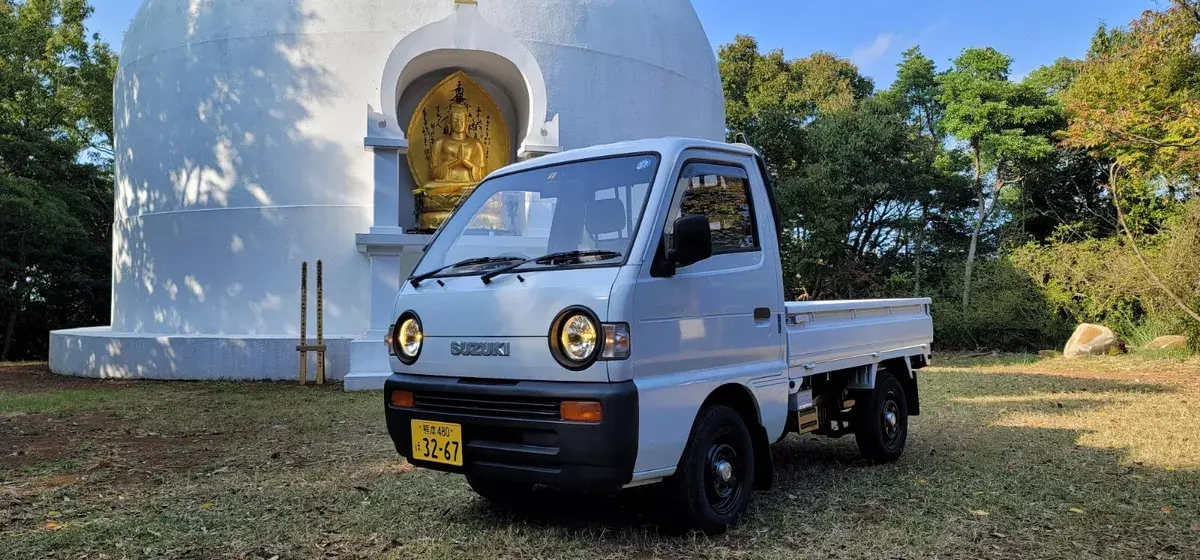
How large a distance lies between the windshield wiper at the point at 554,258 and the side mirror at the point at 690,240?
11.3 inches

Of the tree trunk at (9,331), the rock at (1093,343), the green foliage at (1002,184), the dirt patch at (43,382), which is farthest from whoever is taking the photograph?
the tree trunk at (9,331)

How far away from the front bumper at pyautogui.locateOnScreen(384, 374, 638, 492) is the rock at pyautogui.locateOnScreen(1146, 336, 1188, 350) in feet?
48.7

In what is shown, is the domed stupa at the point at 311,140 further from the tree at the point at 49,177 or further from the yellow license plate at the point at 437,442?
the yellow license plate at the point at 437,442

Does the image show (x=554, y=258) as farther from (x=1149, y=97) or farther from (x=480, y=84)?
(x=1149, y=97)

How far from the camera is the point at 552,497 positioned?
16.6 ft

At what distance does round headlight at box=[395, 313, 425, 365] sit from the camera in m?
4.32

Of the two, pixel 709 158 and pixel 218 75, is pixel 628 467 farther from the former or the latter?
pixel 218 75

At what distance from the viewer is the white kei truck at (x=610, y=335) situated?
12.3 ft

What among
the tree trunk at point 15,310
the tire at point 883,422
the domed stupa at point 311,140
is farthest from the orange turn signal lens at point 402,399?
the tree trunk at point 15,310

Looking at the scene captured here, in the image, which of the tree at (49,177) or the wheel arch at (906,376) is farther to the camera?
the tree at (49,177)

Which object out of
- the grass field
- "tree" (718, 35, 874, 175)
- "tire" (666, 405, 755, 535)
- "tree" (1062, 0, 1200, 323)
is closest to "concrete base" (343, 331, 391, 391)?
the grass field

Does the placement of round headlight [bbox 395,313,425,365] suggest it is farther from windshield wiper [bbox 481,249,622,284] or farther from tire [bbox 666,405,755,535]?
tire [bbox 666,405,755,535]

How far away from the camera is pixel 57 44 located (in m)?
20.9

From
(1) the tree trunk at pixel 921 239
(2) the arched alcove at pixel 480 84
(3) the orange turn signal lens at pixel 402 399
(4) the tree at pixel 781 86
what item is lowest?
(3) the orange turn signal lens at pixel 402 399
